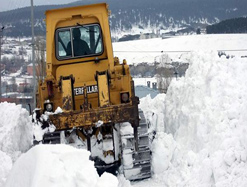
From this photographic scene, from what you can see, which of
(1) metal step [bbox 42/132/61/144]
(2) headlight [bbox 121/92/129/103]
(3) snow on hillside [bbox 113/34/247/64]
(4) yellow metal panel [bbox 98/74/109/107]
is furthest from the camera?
(3) snow on hillside [bbox 113/34/247/64]

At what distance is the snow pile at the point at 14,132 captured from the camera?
11.1 metres

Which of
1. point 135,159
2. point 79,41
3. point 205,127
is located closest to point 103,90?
point 135,159

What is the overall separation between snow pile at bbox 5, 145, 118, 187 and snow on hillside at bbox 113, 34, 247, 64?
5212cm

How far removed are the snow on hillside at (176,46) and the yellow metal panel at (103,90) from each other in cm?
4764

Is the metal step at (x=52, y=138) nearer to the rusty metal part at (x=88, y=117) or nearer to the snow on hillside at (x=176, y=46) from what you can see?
the rusty metal part at (x=88, y=117)

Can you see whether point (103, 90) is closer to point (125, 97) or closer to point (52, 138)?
point (125, 97)

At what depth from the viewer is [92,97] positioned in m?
9.70

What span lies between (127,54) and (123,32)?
60854 mm

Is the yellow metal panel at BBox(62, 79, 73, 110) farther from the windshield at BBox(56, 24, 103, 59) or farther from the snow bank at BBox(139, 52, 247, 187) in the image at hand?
the snow bank at BBox(139, 52, 247, 187)

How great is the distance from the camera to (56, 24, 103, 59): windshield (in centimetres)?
1047

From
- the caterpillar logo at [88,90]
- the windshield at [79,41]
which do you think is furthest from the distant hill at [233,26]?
the caterpillar logo at [88,90]

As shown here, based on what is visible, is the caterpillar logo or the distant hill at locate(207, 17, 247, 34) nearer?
the caterpillar logo

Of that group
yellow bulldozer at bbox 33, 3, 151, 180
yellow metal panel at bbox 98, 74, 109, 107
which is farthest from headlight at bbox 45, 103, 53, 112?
yellow metal panel at bbox 98, 74, 109, 107

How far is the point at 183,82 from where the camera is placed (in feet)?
36.3
